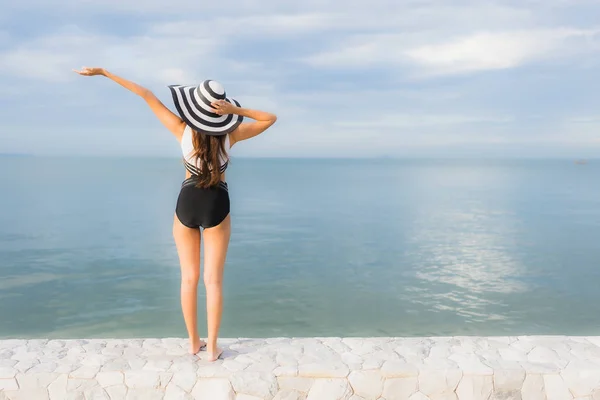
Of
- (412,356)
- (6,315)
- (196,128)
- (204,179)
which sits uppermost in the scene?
(196,128)

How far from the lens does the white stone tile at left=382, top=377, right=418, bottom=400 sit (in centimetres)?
545

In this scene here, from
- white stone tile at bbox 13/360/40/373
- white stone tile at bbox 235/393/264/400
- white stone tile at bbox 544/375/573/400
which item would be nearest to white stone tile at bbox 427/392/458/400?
white stone tile at bbox 544/375/573/400

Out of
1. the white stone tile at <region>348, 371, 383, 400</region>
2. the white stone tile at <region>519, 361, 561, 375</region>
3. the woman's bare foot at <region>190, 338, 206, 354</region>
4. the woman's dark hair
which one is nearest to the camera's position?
the woman's dark hair

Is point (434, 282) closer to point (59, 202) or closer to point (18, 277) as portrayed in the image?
point (18, 277)

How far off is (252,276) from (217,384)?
10329 millimetres

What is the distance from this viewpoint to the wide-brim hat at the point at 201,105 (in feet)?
16.7

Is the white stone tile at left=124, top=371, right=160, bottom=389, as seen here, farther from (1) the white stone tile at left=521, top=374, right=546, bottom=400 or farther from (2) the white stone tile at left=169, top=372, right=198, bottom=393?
(1) the white stone tile at left=521, top=374, right=546, bottom=400

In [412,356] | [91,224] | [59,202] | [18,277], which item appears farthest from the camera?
[59,202]

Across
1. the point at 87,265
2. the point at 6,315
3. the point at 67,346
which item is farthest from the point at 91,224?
the point at 67,346

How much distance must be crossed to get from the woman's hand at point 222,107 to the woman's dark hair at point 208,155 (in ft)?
0.84

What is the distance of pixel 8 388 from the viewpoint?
17.4 ft

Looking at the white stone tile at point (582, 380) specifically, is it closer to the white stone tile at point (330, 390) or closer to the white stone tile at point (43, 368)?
the white stone tile at point (330, 390)

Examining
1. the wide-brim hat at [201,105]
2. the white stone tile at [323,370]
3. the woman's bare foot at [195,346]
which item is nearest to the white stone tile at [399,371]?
the white stone tile at [323,370]

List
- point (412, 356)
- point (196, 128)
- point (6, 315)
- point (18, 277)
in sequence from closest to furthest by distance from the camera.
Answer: point (196, 128), point (412, 356), point (6, 315), point (18, 277)
